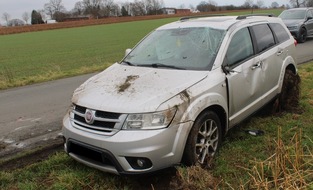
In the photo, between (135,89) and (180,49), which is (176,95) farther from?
(180,49)

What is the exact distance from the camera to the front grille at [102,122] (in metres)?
3.49

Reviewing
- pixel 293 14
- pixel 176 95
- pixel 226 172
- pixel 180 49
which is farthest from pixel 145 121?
pixel 293 14

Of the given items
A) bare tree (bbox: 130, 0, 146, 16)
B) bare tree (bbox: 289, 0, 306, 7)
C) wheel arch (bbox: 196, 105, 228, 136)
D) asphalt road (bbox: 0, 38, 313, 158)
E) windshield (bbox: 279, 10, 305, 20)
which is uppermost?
bare tree (bbox: 130, 0, 146, 16)

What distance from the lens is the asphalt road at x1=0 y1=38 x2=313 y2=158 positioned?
5461 millimetres

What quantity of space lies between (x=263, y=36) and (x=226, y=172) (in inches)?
99.2

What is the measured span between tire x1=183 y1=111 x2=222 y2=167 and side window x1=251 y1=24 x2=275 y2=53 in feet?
5.51

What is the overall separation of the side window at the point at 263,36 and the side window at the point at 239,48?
221mm

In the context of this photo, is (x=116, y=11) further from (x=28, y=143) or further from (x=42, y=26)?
(x=28, y=143)

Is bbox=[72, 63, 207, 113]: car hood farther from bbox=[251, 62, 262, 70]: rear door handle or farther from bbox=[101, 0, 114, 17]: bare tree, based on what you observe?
bbox=[101, 0, 114, 17]: bare tree

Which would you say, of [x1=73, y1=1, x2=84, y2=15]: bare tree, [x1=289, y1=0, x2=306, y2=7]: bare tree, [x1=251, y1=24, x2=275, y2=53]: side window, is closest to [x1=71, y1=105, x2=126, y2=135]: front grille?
[x1=251, y1=24, x2=275, y2=53]: side window

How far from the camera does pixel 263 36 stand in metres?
5.43

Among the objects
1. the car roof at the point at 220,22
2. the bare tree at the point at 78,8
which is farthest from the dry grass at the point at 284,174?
the bare tree at the point at 78,8

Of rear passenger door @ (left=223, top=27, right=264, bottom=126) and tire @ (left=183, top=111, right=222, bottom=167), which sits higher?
rear passenger door @ (left=223, top=27, right=264, bottom=126)

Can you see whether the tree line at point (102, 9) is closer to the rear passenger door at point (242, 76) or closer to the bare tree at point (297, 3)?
the bare tree at point (297, 3)
